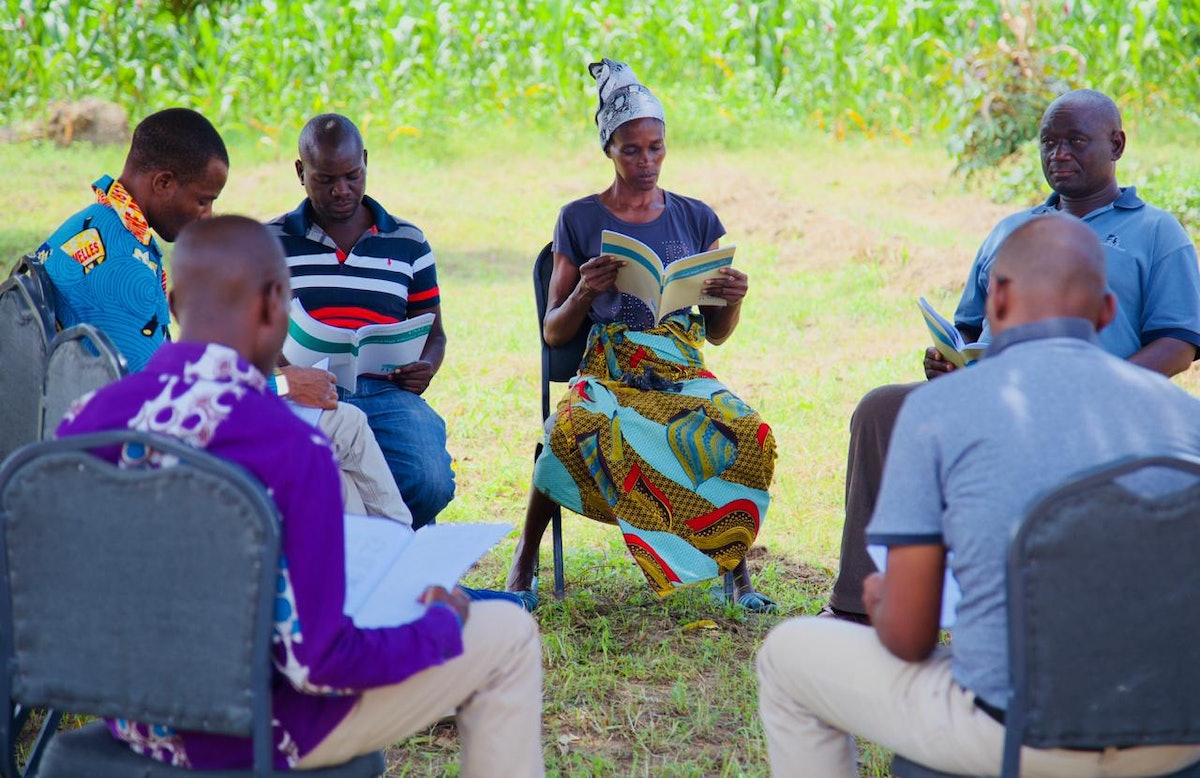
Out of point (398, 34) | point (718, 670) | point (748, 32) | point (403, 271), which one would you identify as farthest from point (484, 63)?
point (718, 670)

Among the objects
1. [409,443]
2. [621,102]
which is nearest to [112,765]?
[409,443]

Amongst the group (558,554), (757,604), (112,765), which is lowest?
(757,604)

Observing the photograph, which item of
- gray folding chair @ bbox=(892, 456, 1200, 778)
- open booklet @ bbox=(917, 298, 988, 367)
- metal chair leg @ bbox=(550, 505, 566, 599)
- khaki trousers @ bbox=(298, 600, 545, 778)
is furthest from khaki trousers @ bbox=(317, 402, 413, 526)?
gray folding chair @ bbox=(892, 456, 1200, 778)

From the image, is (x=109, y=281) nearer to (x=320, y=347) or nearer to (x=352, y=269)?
(x=320, y=347)

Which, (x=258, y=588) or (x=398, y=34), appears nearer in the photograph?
(x=258, y=588)

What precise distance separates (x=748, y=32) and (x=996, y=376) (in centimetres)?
1193

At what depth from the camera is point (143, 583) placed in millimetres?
1990

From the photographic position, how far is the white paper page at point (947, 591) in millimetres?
2250

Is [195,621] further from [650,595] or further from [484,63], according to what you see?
[484,63]

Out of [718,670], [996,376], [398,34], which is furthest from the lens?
[398,34]

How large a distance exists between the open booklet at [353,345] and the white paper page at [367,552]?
142cm

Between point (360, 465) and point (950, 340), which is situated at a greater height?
point (950, 340)

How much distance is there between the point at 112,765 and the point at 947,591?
1.53 m

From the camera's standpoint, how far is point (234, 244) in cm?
214
